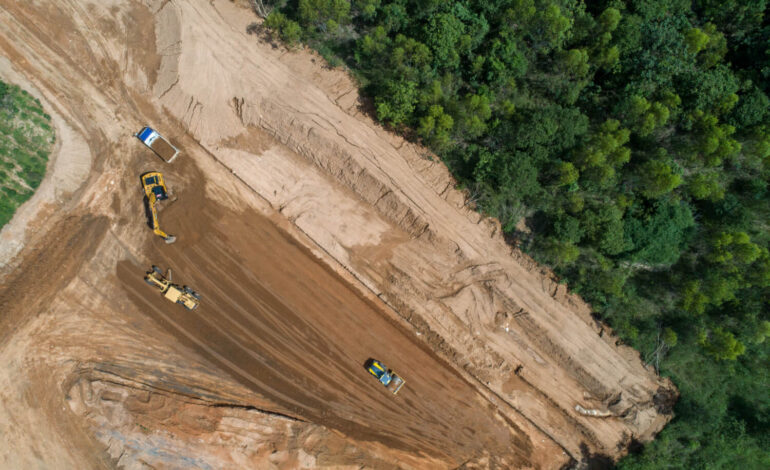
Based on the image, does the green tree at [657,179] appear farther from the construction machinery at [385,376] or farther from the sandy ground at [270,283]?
the construction machinery at [385,376]

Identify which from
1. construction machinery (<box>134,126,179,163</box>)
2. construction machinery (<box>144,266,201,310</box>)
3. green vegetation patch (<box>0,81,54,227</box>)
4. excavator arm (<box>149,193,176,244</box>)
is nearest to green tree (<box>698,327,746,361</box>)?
construction machinery (<box>144,266,201,310</box>)

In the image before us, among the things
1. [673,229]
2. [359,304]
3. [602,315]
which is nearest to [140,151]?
Result: [359,304]

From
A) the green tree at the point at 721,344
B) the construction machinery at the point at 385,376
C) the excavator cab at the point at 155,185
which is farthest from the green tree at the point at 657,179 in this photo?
the excavator cab at the point at 155,185

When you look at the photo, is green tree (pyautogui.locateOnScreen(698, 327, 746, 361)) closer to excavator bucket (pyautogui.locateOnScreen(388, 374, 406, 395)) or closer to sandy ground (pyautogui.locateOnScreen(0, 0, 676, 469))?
sandy ground (pyautogui.locateOnScreen(0, 0, 676, 469))

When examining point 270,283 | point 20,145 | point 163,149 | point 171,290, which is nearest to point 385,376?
point 270,283

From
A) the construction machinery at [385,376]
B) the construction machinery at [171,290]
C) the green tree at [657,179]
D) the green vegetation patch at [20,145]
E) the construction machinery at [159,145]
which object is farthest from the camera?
the construction machinery at [159,145]

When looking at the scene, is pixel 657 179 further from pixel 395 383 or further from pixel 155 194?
pixel 155 194
